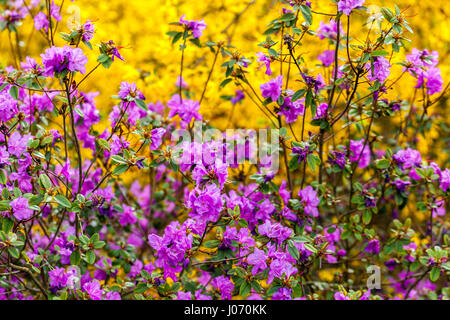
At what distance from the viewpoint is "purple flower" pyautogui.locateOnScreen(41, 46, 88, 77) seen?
1408 millimetres

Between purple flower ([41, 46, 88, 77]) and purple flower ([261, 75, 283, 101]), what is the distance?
669 millimetres

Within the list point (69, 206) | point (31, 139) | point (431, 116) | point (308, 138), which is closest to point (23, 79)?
point (31, 139)

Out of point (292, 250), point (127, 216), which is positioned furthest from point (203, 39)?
point (292, 250)

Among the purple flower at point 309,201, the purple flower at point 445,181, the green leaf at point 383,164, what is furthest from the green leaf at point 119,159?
the purple flower at point 445,181

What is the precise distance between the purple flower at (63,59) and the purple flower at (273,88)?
67cm

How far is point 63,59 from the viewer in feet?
4.65

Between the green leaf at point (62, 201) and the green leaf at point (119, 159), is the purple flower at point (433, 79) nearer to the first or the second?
the green leaf at point (119, 159)

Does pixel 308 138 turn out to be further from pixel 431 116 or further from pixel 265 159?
pixel 431 116

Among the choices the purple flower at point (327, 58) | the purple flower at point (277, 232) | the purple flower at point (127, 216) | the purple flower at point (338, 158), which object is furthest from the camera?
the purple flower at point (127, 216)

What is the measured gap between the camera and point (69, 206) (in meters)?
1.47

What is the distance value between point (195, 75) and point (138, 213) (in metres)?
0.96

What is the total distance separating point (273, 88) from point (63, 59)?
2.50ft

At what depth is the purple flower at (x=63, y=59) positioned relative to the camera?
141cm

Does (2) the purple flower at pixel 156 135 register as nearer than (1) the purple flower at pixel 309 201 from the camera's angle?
Yes
